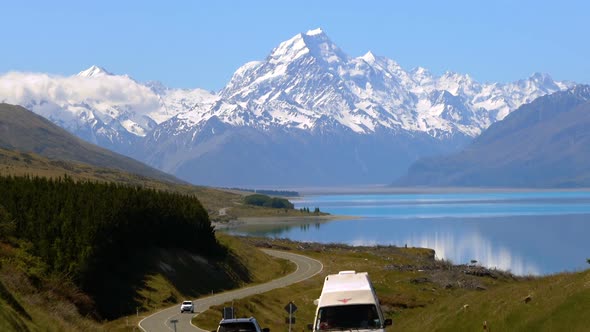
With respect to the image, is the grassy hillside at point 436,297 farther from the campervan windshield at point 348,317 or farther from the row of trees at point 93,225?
the row of trees at point 93,225

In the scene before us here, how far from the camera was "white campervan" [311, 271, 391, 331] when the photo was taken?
31.0 metres

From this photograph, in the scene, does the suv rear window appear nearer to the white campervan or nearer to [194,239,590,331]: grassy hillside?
the white campervan

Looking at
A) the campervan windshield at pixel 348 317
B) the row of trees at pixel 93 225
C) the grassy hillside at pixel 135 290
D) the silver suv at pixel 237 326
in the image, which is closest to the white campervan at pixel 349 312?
the campervan windshield at pixel 348 317

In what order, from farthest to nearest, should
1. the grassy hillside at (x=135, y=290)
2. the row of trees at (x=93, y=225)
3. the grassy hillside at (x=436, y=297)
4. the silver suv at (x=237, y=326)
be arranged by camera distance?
1. the row of trees at (x=93, y=225)
2. the grassy hillside at (x=135, y=290)
3. the silver suv at (x=237, y=326)
4. the grassy hillside at (x=436, y=297)

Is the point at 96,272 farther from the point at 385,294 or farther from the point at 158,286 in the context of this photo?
the point at 385,294

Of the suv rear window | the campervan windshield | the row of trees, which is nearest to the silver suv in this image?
the suv rear window

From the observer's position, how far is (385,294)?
82.4 m

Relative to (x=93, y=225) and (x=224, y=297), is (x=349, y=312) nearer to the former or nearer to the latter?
(x=93, y=225)

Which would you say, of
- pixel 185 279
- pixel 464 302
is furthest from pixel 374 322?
pixel 185 279

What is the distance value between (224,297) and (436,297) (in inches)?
743

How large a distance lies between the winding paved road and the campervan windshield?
27249mm

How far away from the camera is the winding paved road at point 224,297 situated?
198 ft

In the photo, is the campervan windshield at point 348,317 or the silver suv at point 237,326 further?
the silver suv at point 237,326

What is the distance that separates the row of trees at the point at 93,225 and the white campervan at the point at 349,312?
29049mm
